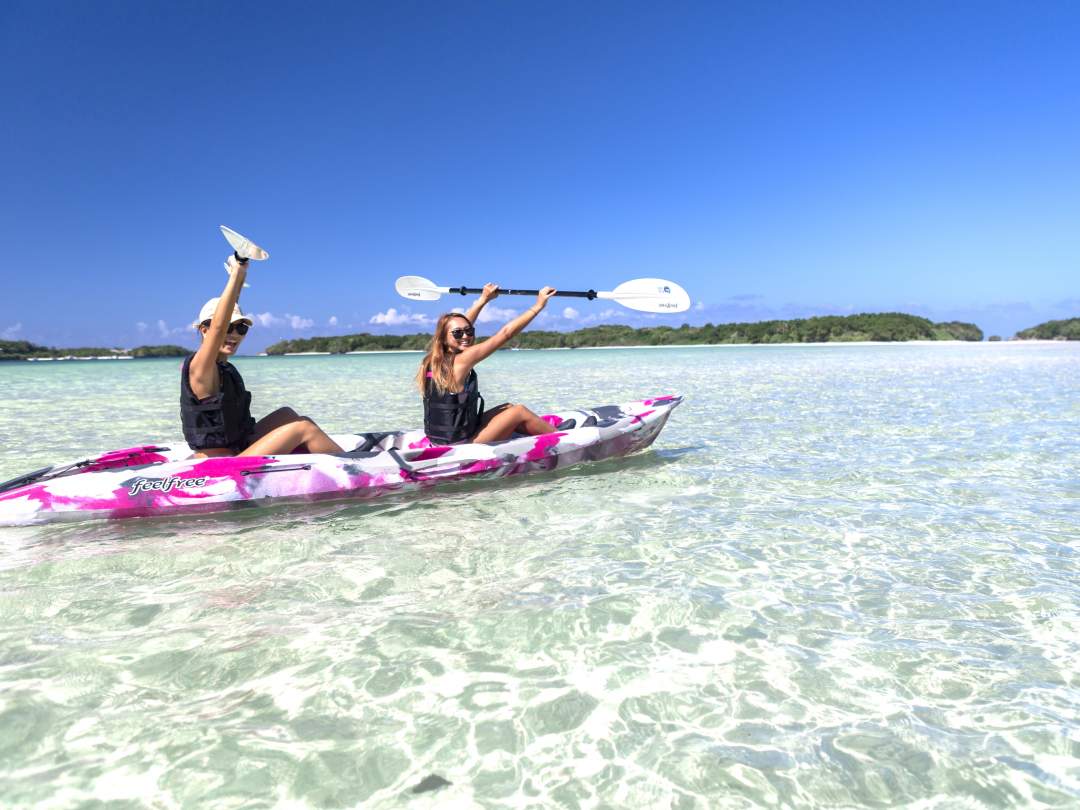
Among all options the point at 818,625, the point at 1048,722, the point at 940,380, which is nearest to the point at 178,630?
the point at 818,625

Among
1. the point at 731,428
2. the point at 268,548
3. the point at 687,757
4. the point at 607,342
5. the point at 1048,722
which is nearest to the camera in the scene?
the point at 687,757

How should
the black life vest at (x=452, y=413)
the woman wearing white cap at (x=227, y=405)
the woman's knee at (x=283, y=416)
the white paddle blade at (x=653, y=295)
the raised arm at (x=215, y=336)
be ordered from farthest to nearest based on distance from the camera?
the white paddle blade at (x=653, y=295) < the black life vest at (x=452, y=413) < the woman's knee at (x=283, y=416) < the woman wearing white cap at (x=227, y=405) < the raised arm at (x=215, y=336)

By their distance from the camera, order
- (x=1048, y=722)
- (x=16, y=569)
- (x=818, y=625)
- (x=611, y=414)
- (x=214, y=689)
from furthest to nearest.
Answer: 1. (x=611, y=414)
2. (x=16, y=569)
3. (x=818, y=625)
4. (x=214, y=689)
5. (x=1048, y=722)

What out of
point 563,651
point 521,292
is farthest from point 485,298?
point 563,651

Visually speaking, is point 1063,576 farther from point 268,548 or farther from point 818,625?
point 268,548

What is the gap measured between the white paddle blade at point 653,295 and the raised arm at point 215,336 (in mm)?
6406

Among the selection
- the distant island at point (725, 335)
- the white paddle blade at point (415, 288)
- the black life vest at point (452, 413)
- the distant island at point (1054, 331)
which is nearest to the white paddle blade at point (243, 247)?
the black life vest at point (452, 413)

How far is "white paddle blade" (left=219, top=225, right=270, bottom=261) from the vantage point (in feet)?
15.9

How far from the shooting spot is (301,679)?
125 inches

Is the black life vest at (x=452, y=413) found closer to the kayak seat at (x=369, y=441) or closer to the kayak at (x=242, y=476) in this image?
the kayak at (x=242, y=476)

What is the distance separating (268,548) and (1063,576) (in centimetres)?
549

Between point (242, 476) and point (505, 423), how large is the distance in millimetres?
2657

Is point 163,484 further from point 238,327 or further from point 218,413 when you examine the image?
point 238,327

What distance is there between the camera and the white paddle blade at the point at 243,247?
15.9ft
